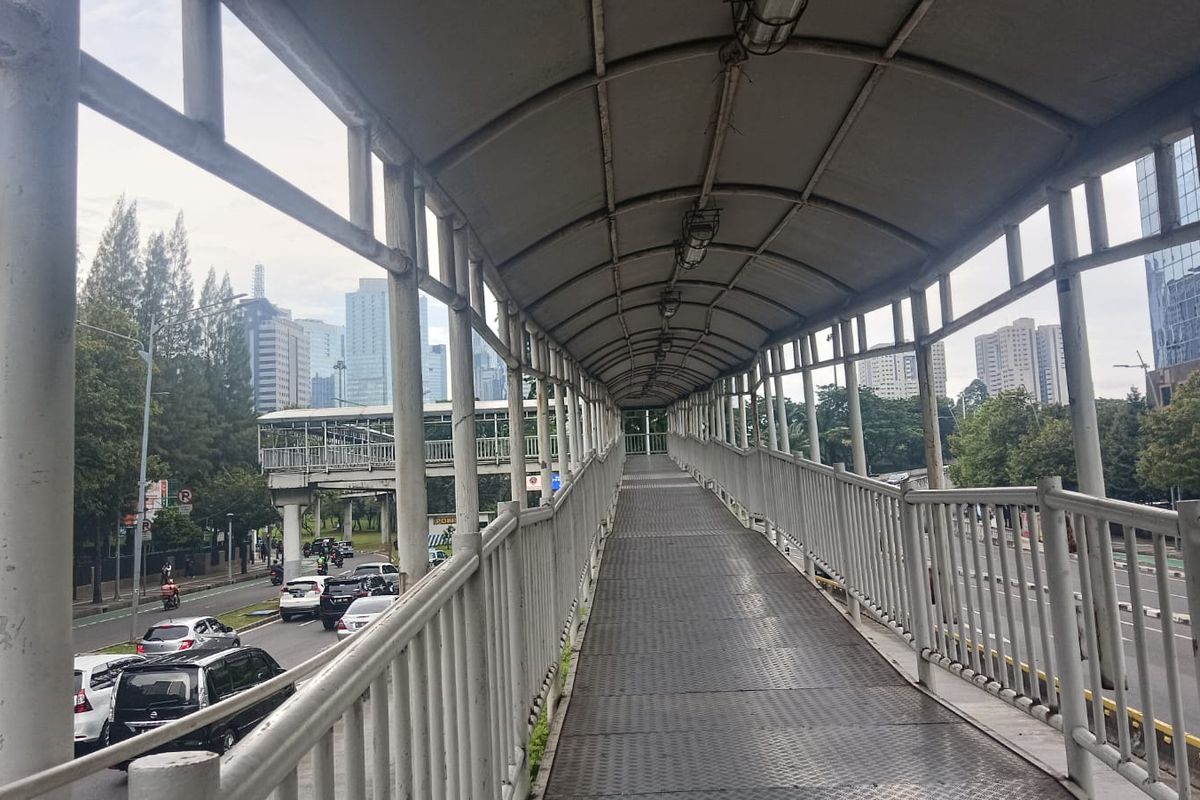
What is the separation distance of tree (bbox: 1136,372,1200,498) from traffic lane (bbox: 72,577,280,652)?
31.8m

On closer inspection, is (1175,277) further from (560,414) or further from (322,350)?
(322,350)

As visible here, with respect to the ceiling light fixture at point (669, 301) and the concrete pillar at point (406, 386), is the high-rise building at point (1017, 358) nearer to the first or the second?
the ceiling light fixture at point (669, 301)

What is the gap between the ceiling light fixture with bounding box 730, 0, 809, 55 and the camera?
3.32 m

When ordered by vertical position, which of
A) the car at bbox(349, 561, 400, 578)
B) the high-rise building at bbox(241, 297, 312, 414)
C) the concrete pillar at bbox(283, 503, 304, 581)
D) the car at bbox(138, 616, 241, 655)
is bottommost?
the car at bbox(349, 561, 400, 578)

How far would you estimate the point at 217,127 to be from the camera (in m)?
2.16

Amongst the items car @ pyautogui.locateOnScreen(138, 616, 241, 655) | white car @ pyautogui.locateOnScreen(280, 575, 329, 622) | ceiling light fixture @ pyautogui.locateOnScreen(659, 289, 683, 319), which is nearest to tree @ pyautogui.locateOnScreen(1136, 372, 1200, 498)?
ceiling light fixture @ pyautogui.locateOnScreen(659, 289, 683, 319)

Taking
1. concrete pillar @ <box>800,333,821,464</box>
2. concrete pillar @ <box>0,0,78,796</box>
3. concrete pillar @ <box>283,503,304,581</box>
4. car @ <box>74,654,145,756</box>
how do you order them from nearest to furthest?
concrete pillar @ <box>0,0,78,796</box> → car @ <box>74,654,145,756</box> → concrete pillar @ <box>800,333,821,464</box> → concrete pillar @ <box>283,503,304,581</box>

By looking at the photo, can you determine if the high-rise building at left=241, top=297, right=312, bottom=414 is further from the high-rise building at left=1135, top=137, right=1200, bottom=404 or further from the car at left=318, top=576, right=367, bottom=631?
the high-rise building at left=1135, top=137, right=1200, bottom=404

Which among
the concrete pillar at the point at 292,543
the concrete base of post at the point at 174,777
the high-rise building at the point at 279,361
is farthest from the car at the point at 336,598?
the high-rise building at the point at 279,361

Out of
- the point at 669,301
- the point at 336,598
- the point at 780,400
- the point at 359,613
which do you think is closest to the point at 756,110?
the point at 669,301

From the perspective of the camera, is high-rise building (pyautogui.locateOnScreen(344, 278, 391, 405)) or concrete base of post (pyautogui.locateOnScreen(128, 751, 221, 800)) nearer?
concrete base of post (pyautogui.locateOnScreen(128, 751, 221, 800))

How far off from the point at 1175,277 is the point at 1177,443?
20529mm

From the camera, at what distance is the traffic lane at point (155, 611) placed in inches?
837

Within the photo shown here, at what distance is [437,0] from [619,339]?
11.3 m
